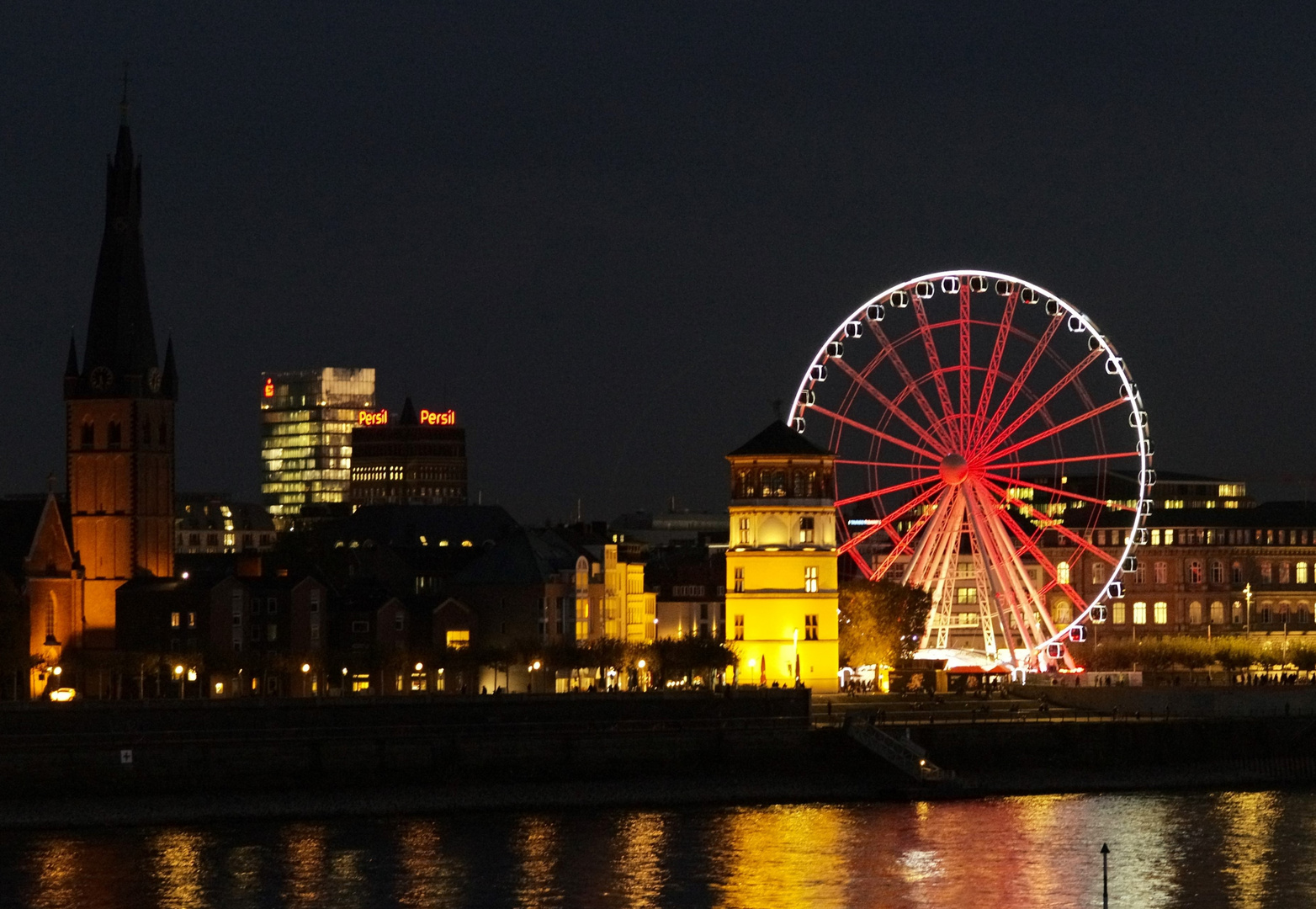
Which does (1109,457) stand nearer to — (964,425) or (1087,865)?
(964,425)

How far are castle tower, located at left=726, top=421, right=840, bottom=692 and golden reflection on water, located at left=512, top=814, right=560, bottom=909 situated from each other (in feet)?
104

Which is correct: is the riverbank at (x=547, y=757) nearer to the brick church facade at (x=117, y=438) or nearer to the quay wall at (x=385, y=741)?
the quay wall at (x=385, y=741)

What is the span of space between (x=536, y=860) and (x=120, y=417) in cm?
5706

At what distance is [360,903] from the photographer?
3423 inches

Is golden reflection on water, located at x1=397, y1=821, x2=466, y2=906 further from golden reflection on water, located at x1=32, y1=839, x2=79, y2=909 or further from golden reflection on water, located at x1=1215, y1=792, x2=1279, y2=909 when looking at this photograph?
golden reflection on water, located at x1=1215, y1=792, x2=1279, y2=909

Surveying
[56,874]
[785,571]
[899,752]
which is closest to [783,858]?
[899,752]

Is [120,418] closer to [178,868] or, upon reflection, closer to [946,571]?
[946,571]

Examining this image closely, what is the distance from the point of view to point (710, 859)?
95000mm

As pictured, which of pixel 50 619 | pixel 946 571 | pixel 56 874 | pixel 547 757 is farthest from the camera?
pixel 50 619

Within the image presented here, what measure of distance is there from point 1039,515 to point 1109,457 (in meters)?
11.7

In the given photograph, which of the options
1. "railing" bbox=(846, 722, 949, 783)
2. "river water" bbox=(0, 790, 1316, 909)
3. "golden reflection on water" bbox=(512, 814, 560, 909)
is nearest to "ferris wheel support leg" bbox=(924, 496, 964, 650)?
"railing" bbox=(846, 722, 949, 783)

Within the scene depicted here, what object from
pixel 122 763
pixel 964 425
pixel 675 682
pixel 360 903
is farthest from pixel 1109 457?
pixel 360 903

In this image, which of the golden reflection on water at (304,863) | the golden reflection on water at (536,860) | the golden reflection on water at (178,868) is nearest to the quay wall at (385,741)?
the golden reflection on water at (536,860)

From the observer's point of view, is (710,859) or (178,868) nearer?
(178,868)
